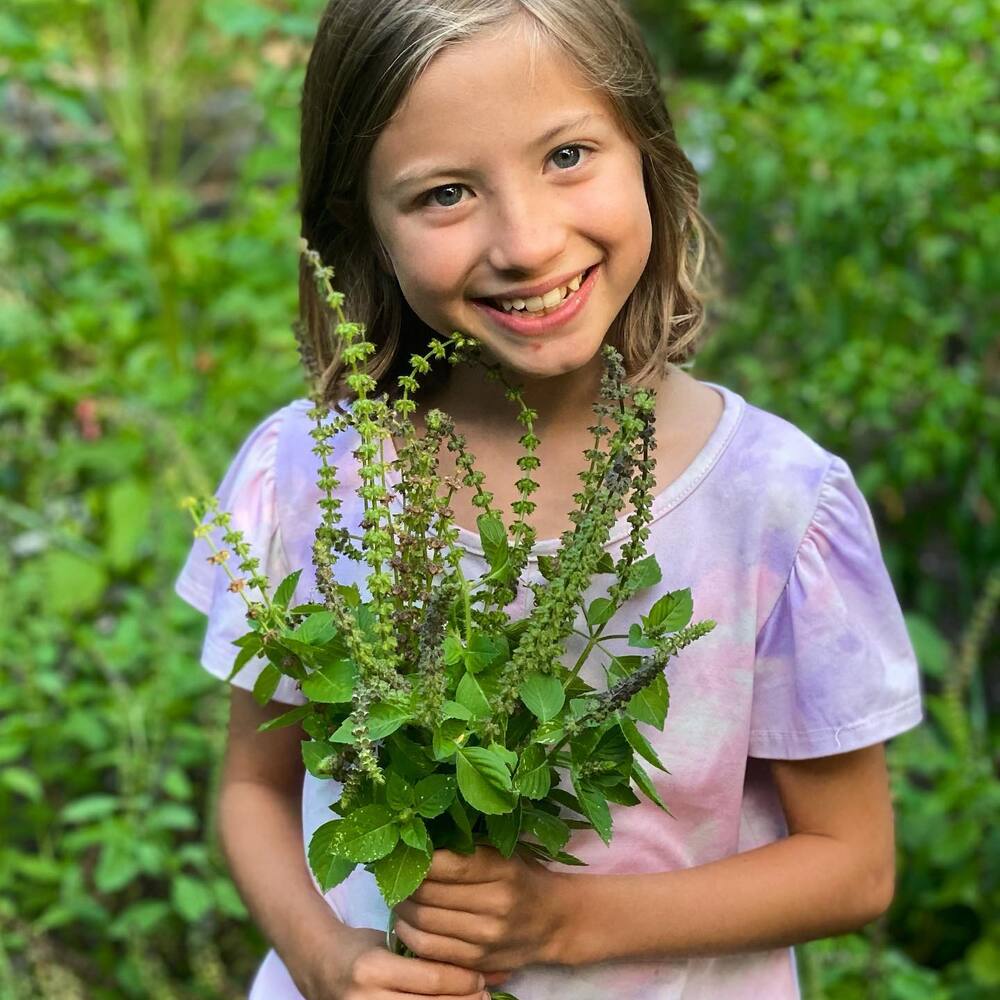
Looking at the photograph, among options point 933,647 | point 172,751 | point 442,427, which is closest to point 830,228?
point 933,647

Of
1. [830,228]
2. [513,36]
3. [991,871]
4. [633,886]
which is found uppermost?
[513,36]

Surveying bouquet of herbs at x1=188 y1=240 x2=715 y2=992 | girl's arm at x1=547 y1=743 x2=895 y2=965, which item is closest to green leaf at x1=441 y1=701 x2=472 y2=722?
bouquet of herbs at x1=188 y1=240 x2=715 y2=992

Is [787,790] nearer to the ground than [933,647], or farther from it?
farther from it

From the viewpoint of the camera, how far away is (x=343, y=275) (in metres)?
1.71

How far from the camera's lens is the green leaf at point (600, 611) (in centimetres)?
136

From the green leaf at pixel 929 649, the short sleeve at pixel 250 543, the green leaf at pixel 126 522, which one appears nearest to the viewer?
the short sleeve at pixel 250 543

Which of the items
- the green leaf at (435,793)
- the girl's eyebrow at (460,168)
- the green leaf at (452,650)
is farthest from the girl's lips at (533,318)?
the green leaf at (435,793)

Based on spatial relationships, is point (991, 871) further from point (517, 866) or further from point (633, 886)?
point (517, 866)

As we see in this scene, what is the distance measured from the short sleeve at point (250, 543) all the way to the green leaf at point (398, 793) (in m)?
0.42

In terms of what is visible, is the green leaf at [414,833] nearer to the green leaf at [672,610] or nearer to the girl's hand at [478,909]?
the girl's hand at [478,909]

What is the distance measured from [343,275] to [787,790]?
2.38 feet

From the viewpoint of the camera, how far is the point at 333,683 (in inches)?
51.6

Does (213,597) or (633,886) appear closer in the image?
(633,886)

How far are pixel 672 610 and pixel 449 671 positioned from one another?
215 mm
